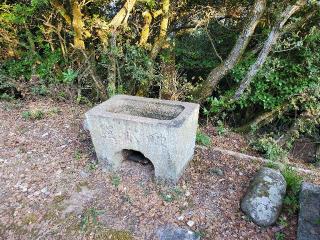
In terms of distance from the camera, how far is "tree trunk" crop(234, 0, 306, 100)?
467 cm

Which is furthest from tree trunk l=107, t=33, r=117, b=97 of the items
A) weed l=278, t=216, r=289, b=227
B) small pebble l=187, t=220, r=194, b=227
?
weed l=278, t=216, r=289, b=227

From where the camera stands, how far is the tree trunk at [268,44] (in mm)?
4668

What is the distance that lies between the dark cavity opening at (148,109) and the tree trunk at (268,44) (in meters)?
1.96

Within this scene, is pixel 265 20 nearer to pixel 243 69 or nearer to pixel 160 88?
pixel 243 69

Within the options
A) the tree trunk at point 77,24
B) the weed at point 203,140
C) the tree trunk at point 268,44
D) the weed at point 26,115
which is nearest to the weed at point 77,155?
the weed at point 26,115

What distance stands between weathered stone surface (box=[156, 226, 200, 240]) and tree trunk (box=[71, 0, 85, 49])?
14.6 ft

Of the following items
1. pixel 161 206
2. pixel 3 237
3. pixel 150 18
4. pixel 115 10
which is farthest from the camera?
pixel 115 10

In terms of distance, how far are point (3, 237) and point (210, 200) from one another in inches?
93.8

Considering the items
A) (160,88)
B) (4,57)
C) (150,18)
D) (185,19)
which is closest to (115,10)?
(150,18)

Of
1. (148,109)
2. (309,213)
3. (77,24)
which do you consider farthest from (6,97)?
(309,213)

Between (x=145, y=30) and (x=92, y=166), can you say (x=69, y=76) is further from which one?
(x=92, y=166)

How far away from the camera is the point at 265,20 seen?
5.95m

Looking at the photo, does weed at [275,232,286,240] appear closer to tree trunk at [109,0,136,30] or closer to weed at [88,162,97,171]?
weed at [88,162,97,171]

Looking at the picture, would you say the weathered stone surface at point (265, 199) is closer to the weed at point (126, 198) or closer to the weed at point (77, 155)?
the weed at point (126, 198)
